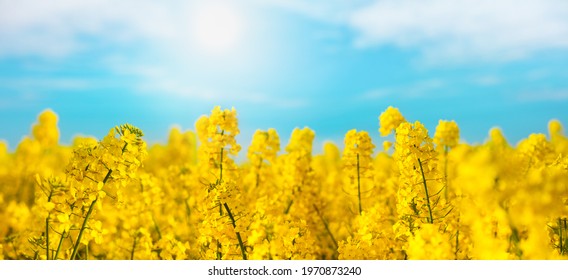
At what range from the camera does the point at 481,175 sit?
91.1 inches

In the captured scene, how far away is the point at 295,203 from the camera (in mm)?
5035

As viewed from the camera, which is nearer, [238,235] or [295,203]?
[238,235]

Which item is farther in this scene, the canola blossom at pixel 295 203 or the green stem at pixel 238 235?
the green stem at pixel 238 235

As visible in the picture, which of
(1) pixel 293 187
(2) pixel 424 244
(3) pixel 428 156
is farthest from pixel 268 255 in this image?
(1) pixel 293 187

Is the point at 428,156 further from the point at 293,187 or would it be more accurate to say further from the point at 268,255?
the point at 293,187

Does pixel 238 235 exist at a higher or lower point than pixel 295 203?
lower

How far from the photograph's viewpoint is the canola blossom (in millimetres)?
2543

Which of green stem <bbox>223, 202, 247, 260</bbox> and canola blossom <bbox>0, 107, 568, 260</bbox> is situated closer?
canola blossom <bbox>0, 107, 568, 260</bbox>

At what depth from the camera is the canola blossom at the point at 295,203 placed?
254cm

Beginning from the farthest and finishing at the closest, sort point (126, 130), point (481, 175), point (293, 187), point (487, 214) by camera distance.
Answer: point (293, 187) < point (487, 214) < point (126, 130) < point (481, 175)
